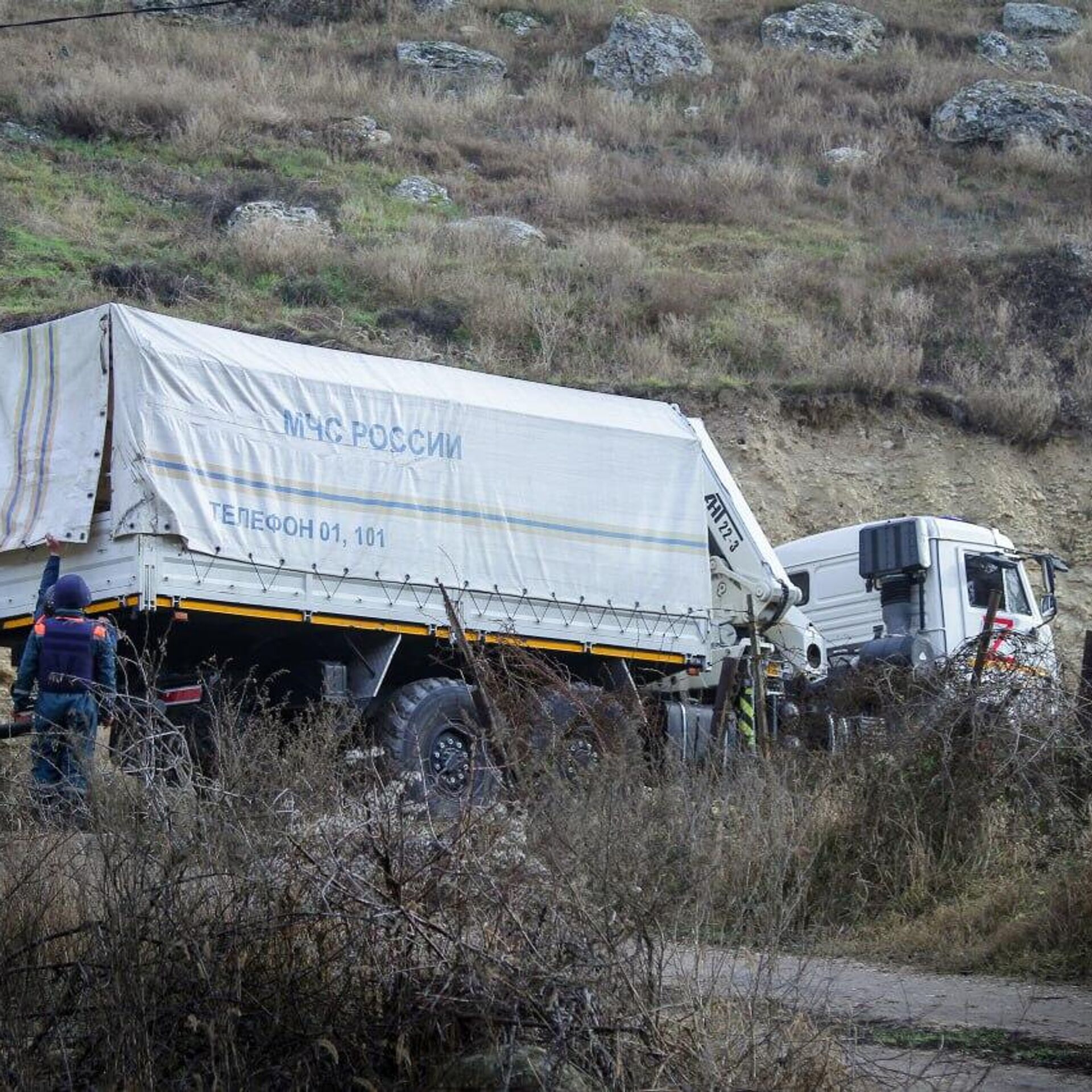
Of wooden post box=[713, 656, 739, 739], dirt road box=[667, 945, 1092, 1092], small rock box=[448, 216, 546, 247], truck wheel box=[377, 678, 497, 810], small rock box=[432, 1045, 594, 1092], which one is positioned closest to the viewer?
small rock box=[432, 1045, 594, 1092]

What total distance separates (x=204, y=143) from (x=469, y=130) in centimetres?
568

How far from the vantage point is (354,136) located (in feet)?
96.6

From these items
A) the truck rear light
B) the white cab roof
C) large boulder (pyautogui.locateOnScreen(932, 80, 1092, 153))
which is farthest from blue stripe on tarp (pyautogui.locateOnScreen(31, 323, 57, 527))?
large boulder (pyautogui.locateOnScreen(932, 80, 1092, 153))

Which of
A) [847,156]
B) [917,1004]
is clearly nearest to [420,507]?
[917,1004]

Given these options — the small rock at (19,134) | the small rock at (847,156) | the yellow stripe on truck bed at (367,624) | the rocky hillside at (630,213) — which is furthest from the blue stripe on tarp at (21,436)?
the small rock at (847,156)

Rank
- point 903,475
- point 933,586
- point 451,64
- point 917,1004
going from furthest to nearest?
point 451,64, point 903,475, point 933,586, point 917,1004

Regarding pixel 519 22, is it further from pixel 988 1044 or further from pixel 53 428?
pixel 988 1044

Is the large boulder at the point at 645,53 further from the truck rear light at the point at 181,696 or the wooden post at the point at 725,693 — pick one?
the truck rear light at the point at 181,696

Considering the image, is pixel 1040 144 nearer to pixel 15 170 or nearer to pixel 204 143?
pixel 204 143

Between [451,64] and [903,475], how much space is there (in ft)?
56.3

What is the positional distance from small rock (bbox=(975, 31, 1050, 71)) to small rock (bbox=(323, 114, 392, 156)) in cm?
1646

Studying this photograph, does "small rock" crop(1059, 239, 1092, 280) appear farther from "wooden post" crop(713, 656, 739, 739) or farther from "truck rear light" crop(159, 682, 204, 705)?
"truck rear light" crop(159, 682, 204, 705)

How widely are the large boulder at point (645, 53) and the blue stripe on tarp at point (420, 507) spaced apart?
23.4m

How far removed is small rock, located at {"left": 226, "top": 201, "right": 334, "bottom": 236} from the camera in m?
23.9
